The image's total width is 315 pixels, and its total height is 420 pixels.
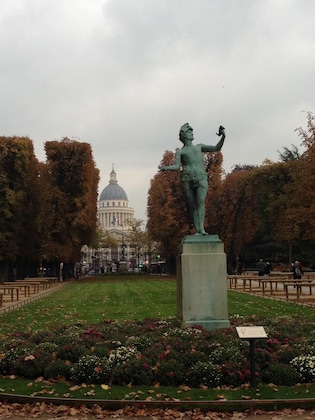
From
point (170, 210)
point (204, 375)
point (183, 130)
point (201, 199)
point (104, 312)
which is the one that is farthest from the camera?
point (170, 210)

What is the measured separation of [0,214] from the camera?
49.5 meters

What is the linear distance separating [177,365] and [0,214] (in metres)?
42.1

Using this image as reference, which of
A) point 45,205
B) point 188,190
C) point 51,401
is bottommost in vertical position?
point 51,401

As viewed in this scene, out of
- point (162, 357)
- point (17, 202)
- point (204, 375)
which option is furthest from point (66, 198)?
point (204, 375)

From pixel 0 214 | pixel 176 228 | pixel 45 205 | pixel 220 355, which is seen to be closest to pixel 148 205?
pixel 176 228

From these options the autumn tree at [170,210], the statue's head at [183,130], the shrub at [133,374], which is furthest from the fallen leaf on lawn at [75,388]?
the autumn tree at [170,210]

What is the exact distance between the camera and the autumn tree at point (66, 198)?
53781 millimetres

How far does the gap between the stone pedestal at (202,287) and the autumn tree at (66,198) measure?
40.9 m

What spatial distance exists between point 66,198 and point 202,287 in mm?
43146

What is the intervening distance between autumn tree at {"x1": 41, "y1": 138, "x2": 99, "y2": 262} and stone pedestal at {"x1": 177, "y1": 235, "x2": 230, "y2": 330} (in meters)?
40.9

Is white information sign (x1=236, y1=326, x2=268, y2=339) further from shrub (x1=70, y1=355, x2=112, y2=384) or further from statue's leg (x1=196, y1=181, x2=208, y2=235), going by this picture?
statue's leg (x1=196, y1=181, x2=208, y2=235)

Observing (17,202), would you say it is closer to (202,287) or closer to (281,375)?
(202,287)

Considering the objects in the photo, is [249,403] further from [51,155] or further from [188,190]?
[51,155]

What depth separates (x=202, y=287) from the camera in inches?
528
